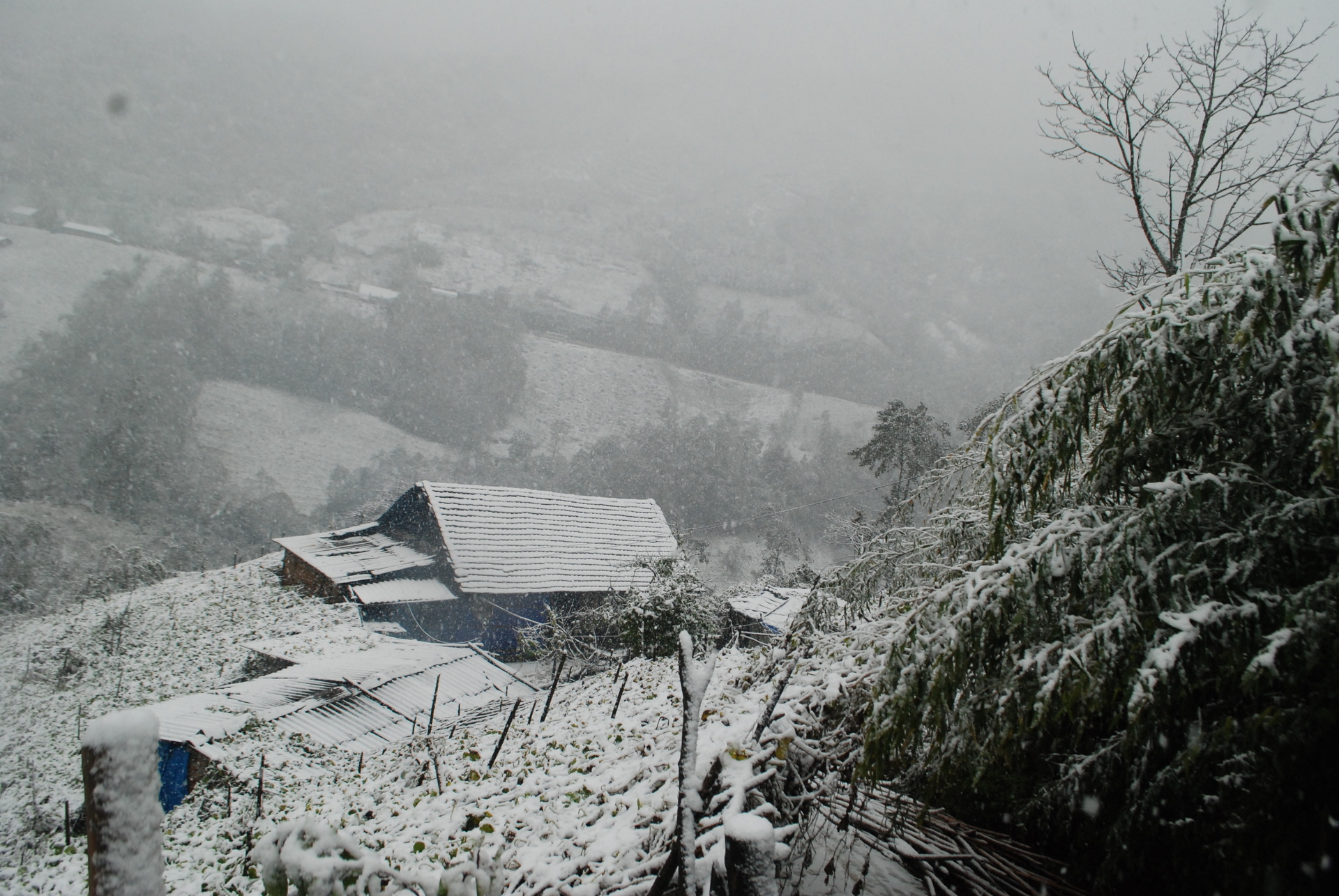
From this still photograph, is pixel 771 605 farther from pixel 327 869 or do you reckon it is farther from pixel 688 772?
pixel 327 869

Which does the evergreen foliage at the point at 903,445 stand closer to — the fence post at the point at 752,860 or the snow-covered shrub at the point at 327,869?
the fence post at the point at 752,860

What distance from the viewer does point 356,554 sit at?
16750 mm

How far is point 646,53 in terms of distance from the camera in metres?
146

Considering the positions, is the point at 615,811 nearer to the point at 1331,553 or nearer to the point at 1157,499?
the point at 1157,499

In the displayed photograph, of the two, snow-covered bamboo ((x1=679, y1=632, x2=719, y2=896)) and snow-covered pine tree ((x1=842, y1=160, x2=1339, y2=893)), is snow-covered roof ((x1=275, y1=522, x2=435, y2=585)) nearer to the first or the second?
snow-covered bamboo ((x1=679, y1=632, x2=719, y2=896))

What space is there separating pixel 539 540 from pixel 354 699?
356 inches

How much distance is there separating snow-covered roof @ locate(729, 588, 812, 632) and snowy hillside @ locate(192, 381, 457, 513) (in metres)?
26.2

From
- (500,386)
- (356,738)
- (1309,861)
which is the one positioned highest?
(500,386)

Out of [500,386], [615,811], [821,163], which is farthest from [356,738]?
[821,163]

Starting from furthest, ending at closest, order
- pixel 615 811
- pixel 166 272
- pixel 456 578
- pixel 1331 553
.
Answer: pixel 166 272, pixel 456 578, pixel 615 811, pixel 1331 553

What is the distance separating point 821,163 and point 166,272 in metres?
111

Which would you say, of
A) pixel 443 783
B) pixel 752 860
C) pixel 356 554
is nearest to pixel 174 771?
pixel 443 783

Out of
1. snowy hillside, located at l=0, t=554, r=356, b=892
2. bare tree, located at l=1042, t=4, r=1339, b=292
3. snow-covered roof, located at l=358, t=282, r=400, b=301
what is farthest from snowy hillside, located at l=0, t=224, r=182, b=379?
bare tree, located at l=1042, t=4, r=1339, b=292

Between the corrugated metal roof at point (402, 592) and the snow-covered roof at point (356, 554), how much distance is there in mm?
383
